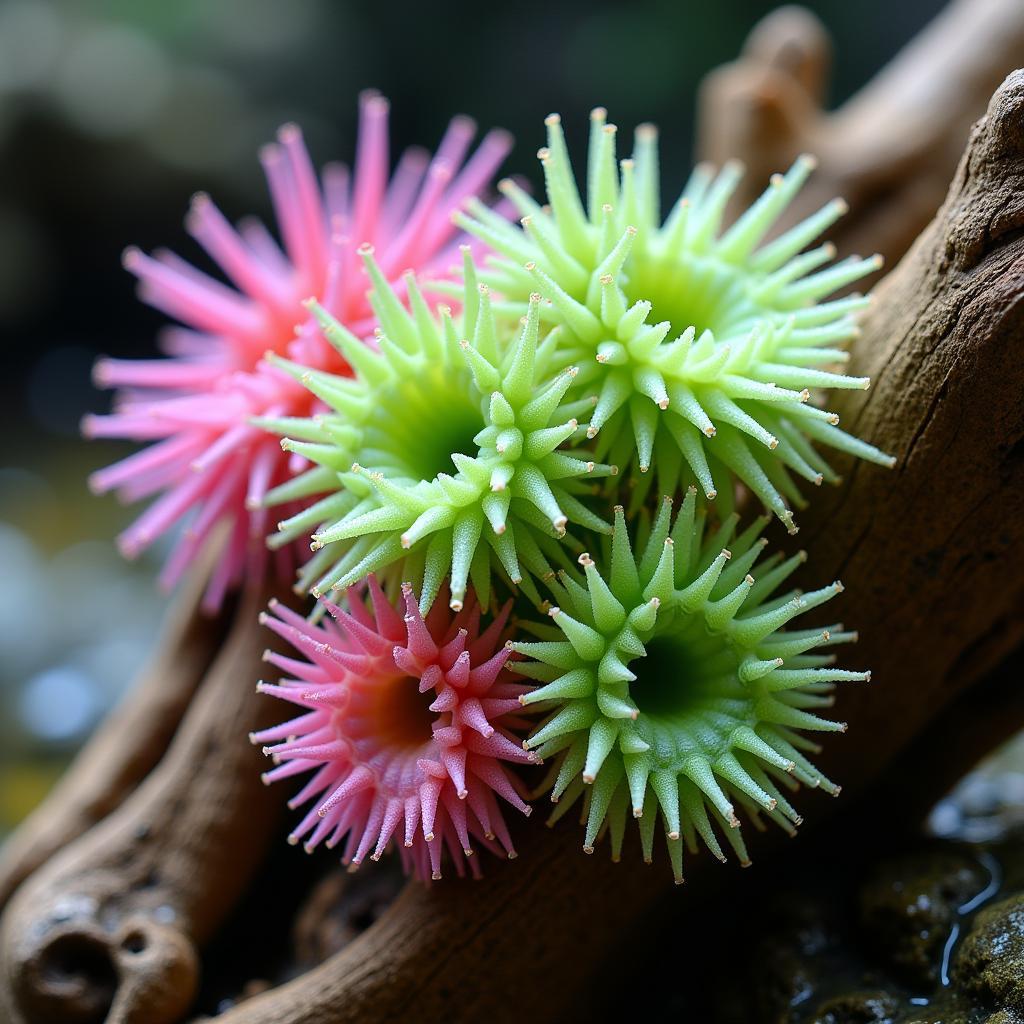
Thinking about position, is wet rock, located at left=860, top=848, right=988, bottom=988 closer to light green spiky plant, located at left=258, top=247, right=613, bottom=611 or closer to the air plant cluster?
the air plant cluster

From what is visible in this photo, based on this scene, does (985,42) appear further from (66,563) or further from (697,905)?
(66,563)

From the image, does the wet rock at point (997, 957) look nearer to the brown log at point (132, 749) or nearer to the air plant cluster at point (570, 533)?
the air plant cluster at point (570, 533)

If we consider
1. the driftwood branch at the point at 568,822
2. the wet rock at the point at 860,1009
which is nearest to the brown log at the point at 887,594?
the driftwood branch at the point at 568,822

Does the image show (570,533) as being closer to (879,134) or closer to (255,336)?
(255,336)

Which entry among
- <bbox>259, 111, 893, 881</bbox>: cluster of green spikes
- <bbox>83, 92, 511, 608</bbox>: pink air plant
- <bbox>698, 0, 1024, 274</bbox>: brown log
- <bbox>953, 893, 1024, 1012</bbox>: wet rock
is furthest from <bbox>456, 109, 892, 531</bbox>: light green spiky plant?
<bbox>698, 0, 1024, 274</bbox>: brown log

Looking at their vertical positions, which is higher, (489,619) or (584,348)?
(584,348)

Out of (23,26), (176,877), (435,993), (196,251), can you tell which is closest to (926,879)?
(435,993)
